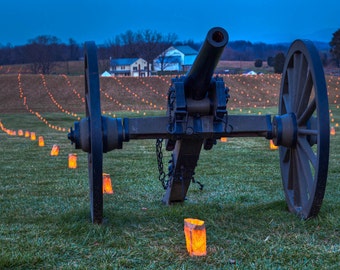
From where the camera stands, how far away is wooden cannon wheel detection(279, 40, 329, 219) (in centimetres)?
511

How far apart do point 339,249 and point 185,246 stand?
125 cm

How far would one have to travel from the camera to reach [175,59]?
10038 centimetres

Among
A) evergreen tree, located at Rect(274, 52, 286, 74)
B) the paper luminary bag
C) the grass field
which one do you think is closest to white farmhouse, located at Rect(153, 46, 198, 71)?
evergreen tree, located at Rect(274, 52, 286, 74)

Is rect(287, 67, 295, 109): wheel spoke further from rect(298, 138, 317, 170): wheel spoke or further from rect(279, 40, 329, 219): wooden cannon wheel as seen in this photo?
rect(298, 138, 317, 170): wheel spoke

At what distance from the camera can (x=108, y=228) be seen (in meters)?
5.28

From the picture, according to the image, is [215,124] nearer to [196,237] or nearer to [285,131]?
[285,131]

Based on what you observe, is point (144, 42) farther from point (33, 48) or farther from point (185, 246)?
point (185, 246)

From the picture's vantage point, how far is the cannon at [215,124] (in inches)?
201

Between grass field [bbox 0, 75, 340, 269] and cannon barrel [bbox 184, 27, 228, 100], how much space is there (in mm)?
1293

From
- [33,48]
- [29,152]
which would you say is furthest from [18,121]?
[33,48]

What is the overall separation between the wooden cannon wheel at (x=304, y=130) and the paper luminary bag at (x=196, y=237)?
1.32 meters

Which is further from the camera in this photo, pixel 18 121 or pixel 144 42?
pixel 144 42

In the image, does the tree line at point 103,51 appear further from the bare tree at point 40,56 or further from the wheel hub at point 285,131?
→ the wheel hub at point 285,131

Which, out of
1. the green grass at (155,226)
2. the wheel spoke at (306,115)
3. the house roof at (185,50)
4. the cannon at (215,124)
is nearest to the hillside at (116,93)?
the green grass at (155,226)
